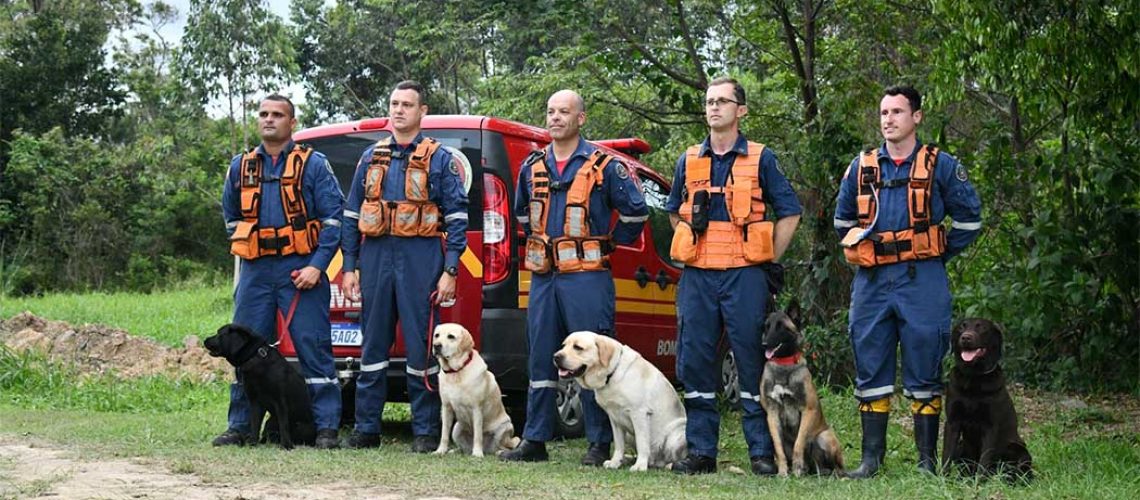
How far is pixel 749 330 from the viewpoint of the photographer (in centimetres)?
687

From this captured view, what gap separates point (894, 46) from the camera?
13.5 m

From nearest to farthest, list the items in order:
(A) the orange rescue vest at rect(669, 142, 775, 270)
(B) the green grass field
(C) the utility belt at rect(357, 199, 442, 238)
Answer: (B) the green grass field → (A) the orange rescue vest at rect(669, 142, 775, 270) → (C) the utility belt at rect(357, 199, 442, 238)

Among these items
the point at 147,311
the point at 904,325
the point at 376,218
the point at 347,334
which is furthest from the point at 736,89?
the point at 147,311

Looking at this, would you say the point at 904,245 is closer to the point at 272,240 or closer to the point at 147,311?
the point at 272,240

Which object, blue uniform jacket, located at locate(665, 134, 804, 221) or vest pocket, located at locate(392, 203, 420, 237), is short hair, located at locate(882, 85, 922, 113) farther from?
vest pocket, located at locate(392, 203, 420, 237)

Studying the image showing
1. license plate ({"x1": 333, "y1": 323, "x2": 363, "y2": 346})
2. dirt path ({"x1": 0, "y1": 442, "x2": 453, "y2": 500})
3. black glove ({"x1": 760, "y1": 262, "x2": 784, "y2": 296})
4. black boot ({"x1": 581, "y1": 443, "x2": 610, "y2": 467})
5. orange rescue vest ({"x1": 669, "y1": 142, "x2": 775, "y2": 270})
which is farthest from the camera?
license plate ({"x1": 333, "y1": 323, "x2": 363, "y2": 346})

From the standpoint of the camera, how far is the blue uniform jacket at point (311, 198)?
781cm

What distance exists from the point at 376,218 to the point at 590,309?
139cm

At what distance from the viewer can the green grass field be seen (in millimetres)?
5980

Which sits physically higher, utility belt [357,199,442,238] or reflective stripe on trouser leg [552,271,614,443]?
utility belt [357,199,442,238]

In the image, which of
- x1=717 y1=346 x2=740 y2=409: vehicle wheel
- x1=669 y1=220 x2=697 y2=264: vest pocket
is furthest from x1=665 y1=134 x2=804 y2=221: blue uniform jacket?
x1=717 y1=346 x2=740 y2=409: vehicle wheel

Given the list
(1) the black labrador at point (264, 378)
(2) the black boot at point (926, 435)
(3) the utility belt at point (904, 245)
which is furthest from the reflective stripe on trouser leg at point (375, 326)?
(2) the black boot at point (926, 435)

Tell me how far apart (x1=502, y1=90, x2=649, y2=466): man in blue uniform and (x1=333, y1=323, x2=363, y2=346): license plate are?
4.29 feet

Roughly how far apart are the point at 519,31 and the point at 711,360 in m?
6.69
